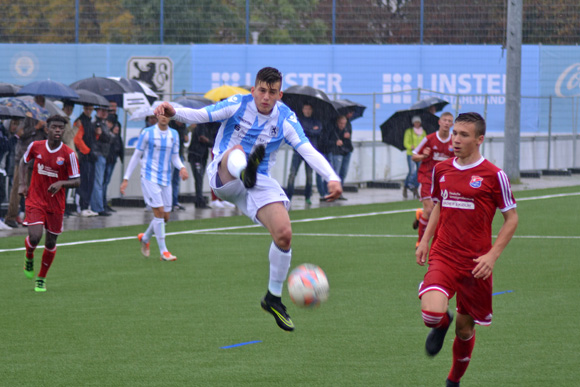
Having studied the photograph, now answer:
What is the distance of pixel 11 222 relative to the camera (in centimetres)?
1794

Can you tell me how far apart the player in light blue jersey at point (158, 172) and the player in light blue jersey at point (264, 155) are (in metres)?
5.92

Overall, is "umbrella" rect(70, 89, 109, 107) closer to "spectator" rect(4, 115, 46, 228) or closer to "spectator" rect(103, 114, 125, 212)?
"spectator" rect(103, 114, 125, 212)

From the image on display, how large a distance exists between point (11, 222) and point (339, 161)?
30.4ft

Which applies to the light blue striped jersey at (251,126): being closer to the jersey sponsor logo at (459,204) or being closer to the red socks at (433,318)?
the jersey sponsor logo at (459,204)

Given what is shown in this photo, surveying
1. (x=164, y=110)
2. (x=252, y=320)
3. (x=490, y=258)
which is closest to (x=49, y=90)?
(x=252, y=320)

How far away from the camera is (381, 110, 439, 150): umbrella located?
81.5ft

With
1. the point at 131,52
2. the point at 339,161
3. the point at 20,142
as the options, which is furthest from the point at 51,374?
the point at 131,52

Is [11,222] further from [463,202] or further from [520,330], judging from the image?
[463,202]

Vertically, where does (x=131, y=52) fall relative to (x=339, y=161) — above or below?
above

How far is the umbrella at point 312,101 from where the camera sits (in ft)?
75.6

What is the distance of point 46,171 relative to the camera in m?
11.5

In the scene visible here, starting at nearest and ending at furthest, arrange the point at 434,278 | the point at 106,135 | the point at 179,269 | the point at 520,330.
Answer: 1. the point at 434,278
2. the point at 520,330
3. the point at 179,269
4. the point at 106,135

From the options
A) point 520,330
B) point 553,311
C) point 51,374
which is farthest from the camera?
point 553,311

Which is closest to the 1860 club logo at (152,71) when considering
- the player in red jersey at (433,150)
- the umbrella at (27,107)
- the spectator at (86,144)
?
the spectator at (86,144)
